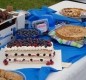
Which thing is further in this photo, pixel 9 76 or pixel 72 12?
pixel 72 12

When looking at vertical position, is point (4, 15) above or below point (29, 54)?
above

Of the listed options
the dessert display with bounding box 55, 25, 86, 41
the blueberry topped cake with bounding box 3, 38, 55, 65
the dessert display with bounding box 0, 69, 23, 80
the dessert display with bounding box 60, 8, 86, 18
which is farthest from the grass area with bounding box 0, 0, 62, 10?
the dessert display with bounding box 0, 69, 23, 80

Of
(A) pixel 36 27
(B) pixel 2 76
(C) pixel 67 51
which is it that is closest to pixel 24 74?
(B) pixel 2 76

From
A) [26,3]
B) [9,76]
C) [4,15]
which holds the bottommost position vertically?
[26,3]

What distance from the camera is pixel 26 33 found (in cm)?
156

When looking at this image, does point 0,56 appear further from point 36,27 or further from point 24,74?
point 36,27

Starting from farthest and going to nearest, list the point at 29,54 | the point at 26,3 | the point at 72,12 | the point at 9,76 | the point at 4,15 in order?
the point at 26,3 → the point at 72,12 → the point at 4,15 → the point at 29,54 → the point at 9,76

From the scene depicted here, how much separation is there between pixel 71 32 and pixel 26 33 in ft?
0.86

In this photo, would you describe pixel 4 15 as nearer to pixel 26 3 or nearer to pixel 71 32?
pixel 71 32

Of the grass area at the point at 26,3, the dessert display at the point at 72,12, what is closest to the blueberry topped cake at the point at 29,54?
the dessert display at the point at 72,12

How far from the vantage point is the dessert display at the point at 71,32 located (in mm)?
1570

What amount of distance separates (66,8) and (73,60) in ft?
2.65

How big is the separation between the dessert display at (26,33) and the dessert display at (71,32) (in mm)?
129

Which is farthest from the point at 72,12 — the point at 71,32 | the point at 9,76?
the point at 9,76
